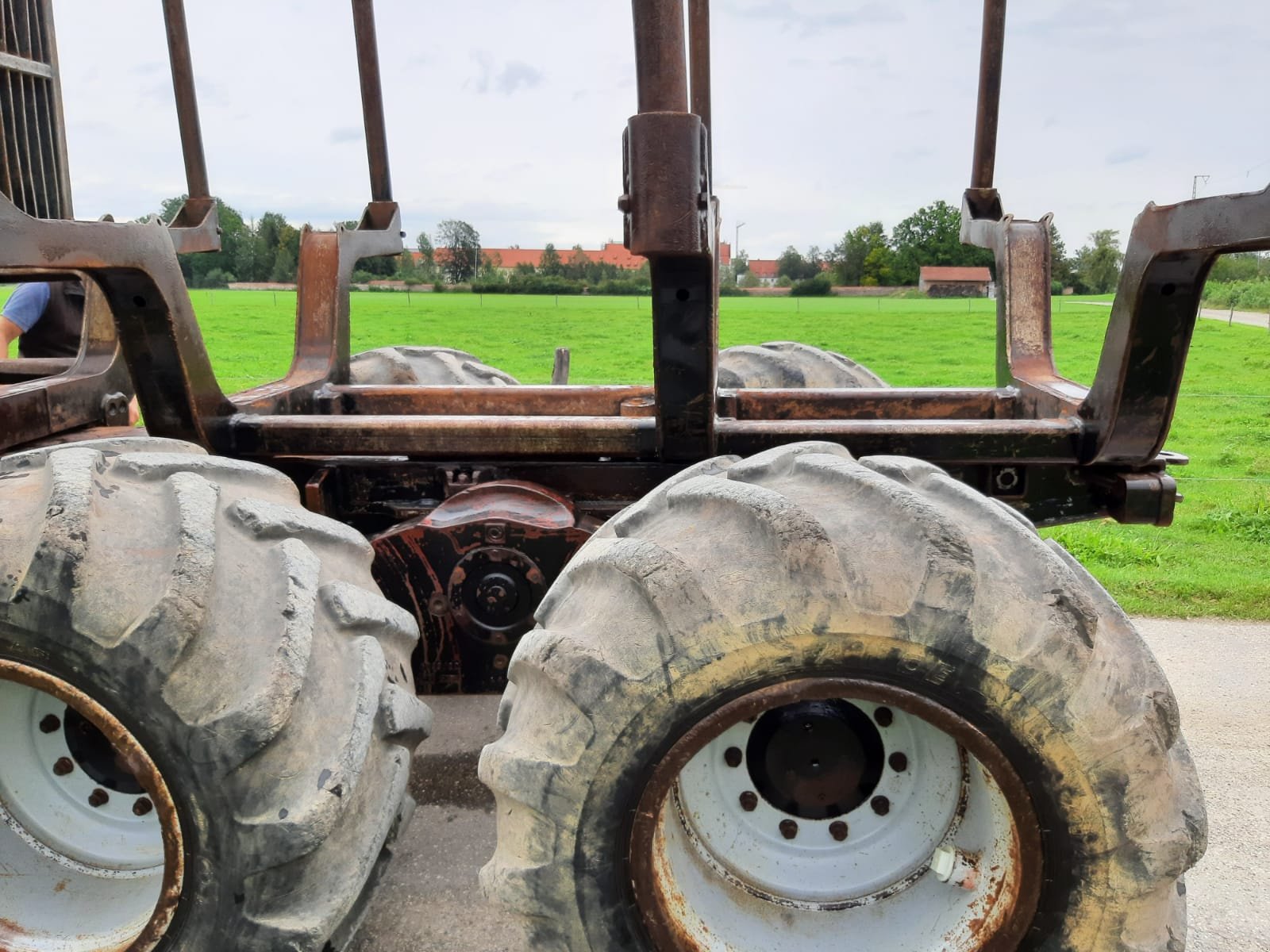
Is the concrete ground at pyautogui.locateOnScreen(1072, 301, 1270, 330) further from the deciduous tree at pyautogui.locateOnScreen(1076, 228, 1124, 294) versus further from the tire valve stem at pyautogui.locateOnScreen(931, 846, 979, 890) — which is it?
the tire valve stem at pyautogui.locateOnScreen(931, 846, 979, 890)

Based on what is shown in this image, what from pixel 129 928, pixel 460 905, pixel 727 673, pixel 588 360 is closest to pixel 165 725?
pixel 129 928

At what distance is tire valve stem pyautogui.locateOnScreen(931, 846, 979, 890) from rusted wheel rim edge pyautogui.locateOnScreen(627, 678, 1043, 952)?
8cm

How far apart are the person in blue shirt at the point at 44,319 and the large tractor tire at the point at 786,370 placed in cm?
313

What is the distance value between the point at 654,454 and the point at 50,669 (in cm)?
134

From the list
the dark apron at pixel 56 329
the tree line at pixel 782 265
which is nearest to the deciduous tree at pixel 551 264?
the tree line at pixel 782 265

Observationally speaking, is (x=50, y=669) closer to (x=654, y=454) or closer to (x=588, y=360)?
(x=654, y=454)

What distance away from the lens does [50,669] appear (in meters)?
1.63

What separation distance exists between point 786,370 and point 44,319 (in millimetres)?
3674

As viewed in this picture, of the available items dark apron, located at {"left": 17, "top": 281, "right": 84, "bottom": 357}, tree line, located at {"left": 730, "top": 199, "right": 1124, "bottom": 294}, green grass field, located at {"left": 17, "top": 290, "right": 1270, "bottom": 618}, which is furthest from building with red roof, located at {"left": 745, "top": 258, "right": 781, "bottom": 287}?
dark apron, located at {"left": 17, "top": 281, "right": 84, "bottom": 357}

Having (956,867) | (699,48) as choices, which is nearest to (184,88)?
(699,48)

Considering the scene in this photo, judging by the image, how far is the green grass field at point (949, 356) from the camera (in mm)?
5863

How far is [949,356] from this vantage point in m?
20.1

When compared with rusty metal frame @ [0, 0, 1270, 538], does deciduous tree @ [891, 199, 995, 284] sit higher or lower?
higher

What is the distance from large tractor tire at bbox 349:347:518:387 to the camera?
433cm
